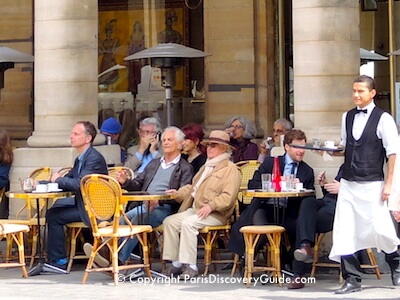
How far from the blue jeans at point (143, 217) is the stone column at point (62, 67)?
1.49 m

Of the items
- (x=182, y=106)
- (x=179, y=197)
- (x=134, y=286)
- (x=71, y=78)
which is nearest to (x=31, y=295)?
(x=134, y=286)

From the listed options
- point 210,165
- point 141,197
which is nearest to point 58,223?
point 141,197

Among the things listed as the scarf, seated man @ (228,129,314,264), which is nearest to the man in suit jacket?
the scarf

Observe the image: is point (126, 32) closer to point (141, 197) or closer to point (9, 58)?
point (9, 58)

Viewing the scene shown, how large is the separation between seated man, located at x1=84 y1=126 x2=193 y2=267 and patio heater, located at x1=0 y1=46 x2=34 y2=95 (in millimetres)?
4211

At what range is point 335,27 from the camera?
41.5 feet

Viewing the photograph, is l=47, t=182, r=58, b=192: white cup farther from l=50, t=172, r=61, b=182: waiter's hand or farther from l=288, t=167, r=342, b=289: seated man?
l=288, t=167, r=342, b=289: seated man

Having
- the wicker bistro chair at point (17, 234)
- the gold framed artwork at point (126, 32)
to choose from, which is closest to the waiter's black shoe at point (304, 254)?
the wicker bistro chair at point (17, 234)

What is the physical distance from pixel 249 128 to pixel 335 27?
2.77 metres

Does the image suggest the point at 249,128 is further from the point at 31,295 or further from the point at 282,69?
the point at 31,295

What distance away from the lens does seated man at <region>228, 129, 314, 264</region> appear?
11992mm

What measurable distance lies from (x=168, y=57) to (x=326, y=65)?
384 centimetres

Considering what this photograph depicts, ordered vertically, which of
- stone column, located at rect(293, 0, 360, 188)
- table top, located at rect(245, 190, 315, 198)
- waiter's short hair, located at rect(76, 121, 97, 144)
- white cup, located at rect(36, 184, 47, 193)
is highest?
stone column, located at rect(293, 0, 360, 188)

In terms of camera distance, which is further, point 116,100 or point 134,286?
point 116,100
